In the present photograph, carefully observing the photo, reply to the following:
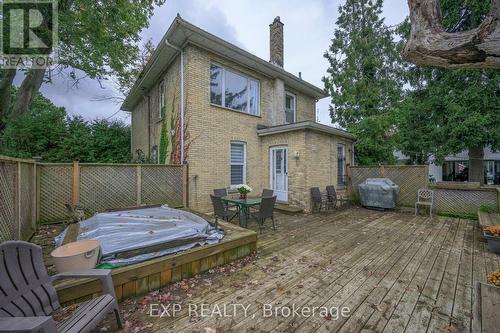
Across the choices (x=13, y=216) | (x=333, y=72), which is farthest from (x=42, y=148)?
(x=333, y=72)

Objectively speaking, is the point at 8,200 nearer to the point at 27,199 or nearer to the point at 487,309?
the point at 27,199

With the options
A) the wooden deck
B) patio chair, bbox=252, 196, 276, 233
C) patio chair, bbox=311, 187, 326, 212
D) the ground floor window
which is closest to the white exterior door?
patio chair, bbox=311, 187, 326, 212

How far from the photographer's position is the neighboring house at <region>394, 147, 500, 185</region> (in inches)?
660

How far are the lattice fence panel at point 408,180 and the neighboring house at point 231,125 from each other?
2.02 meters

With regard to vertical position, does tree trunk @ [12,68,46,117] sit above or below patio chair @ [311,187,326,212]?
above

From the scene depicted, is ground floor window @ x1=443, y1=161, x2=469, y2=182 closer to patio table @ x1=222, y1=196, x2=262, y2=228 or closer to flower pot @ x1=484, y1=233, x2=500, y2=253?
flower pot @ x1=484, y1=233, x2=500, y2=253

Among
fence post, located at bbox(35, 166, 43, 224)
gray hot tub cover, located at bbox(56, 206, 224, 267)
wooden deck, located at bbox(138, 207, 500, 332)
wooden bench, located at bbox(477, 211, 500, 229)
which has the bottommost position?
wooden deck, located at bbox(138, 207, 500, 332)

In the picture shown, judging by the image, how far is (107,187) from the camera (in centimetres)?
576

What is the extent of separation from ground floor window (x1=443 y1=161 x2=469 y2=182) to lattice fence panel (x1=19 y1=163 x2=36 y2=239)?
948 inches

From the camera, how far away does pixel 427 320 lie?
232 centimetres

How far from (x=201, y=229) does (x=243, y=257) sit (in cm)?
94

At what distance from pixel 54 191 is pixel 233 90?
608cm

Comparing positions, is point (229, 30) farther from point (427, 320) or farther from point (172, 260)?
point (427, 320)

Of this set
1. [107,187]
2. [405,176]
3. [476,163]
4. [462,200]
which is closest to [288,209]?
[405,176]
